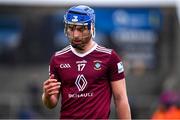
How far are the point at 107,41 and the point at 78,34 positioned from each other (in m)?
17.5

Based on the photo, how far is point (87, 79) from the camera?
7.97 m

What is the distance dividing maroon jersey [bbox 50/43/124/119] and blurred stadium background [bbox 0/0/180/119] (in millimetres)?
13977

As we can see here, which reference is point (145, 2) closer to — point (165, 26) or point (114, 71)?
point (165, 26)

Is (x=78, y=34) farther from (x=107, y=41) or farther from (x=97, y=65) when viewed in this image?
(x=107, y=41)

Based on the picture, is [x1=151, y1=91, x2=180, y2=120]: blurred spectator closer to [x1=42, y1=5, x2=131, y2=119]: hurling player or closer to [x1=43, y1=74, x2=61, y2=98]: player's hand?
[x1=42, y1=5, x2=131, y2=119]: hurling player

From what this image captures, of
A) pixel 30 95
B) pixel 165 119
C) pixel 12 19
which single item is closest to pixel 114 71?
pixel 165 119

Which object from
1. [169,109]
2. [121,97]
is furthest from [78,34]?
[169,109]

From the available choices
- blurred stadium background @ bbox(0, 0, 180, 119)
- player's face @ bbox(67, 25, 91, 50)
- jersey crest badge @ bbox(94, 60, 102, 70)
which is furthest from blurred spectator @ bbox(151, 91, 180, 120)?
blurred stadium background @ bbox(0, 0, 180, 119)

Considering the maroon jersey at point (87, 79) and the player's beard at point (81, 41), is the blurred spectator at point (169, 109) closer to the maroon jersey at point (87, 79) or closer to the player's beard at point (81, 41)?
the maroon jersey at point (87, 79)

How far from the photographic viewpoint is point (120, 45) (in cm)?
2577

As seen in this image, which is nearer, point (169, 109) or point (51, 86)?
point (51, 86)

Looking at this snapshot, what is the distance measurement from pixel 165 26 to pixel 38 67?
3.96 meters

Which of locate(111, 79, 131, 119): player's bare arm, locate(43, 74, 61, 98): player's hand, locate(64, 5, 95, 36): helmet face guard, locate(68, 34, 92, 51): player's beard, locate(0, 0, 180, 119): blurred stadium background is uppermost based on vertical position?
locate(64, 5, 95, 36): helmet face guard

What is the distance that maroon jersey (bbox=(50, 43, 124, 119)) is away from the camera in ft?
26.1
